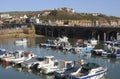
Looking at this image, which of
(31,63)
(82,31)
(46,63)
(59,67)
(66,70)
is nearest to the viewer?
(66,70)

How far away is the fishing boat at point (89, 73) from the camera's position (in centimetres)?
3178

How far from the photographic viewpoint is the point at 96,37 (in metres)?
84.9

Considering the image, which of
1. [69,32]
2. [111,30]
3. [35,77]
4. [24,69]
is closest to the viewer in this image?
[35,77]

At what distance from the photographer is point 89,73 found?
107 feet

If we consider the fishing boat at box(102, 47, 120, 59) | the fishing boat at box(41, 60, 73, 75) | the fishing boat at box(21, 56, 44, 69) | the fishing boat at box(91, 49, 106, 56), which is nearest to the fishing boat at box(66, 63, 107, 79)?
the fishing boat at box(41, 60, 73, 75)

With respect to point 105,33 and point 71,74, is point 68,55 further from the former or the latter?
point 105,33

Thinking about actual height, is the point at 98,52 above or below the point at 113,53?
below

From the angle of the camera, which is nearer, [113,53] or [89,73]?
[89,73]

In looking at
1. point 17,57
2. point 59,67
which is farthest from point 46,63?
point 17,57

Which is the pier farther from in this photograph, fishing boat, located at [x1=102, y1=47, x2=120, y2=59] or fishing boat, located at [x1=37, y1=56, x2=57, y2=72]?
fishing boat, located at [x1=37, y1=56, x2=57, y2=72]

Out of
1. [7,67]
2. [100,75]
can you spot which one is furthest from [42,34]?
[100,75]

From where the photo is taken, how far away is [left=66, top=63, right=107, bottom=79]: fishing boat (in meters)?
31.8

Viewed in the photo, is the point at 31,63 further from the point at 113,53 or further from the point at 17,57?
the point at 113,53

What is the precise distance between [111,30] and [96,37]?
5822mm
